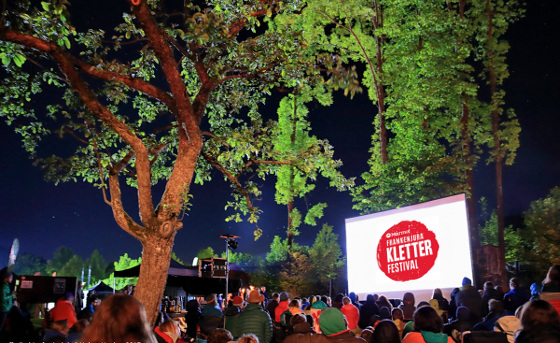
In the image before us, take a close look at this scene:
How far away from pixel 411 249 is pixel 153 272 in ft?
24.0

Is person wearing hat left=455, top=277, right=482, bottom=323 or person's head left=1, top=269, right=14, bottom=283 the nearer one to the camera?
person's head left=1, top=269, right=14, bottom=283

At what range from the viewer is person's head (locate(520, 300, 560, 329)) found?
12.4 feet

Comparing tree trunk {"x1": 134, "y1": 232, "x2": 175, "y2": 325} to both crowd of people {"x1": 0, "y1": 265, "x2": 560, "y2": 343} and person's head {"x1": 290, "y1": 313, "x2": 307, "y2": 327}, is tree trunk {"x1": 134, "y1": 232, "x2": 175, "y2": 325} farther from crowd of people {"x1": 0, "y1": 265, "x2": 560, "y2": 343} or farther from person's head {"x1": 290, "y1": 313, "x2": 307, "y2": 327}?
person's head {"x1": 290, "y1": 313, "x2": 307, "y2": 327}

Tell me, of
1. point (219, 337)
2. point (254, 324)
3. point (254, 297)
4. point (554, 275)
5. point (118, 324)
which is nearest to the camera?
point (118, 324)

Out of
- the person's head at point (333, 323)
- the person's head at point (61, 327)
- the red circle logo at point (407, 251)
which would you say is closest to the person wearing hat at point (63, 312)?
the person's head at point (61, 327)

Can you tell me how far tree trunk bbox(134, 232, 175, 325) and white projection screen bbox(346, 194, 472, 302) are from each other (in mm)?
6962

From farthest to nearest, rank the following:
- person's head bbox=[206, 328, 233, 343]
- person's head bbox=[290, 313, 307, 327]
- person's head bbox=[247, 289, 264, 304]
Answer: person's head bbox=[247, 289, 264, 304] → person's head bbox=[290, 313, 307, 327] → person's head bbox=[206, 328, 233, 343]

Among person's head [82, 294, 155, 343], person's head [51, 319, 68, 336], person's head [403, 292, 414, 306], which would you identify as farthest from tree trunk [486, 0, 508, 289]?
person's head [82, 294, 155, 343]

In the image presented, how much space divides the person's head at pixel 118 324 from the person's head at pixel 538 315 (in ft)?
11.0

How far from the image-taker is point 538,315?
380 cm

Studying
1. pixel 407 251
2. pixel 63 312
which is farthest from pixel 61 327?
pixel 407 251

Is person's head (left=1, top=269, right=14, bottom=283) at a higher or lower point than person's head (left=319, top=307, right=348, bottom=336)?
higher

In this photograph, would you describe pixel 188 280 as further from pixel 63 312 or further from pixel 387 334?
pixel 387 334

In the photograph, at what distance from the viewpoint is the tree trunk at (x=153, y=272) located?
21.1 feet
